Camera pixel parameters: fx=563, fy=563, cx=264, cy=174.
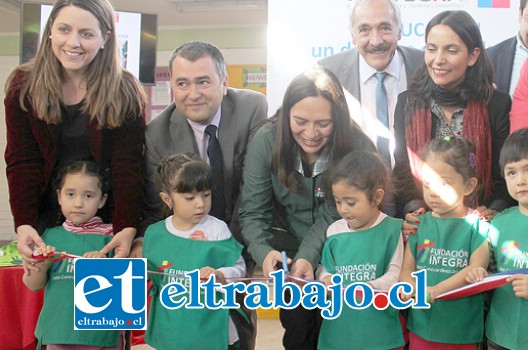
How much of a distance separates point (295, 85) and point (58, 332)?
120 cm

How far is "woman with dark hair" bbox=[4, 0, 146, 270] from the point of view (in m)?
1.98

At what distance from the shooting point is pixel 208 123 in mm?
2045

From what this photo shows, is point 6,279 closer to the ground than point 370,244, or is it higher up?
closer to the ground

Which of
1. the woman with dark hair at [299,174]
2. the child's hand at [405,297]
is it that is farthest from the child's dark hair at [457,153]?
the child's hand at [405,297]

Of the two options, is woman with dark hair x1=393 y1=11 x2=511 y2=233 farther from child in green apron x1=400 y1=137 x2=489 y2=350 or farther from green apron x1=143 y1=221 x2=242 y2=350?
green apron x1=143 y1=221 x2=242 y2=350

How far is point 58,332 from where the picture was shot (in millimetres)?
1973

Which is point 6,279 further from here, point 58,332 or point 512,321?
point 512,321

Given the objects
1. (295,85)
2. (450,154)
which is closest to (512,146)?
(450,154)

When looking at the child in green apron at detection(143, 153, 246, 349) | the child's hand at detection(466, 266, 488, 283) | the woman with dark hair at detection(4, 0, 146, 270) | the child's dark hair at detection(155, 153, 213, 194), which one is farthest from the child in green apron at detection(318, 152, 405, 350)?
the woman with dark hair at detection(4, 0, 146, 270)

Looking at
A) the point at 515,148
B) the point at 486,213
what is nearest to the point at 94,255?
the point at 486,213

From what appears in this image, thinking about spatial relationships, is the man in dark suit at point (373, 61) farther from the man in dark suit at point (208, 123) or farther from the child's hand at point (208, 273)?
the child's hand at point (208, 273)

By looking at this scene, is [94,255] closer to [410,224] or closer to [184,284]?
[184,284]

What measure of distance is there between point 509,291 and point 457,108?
626mm

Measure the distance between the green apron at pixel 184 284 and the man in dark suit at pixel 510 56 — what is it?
3.55ft
